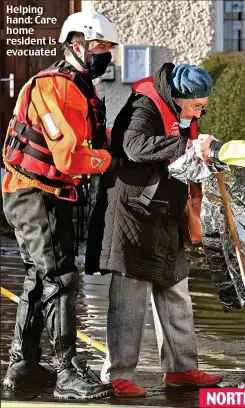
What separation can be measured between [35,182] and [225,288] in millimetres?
1042

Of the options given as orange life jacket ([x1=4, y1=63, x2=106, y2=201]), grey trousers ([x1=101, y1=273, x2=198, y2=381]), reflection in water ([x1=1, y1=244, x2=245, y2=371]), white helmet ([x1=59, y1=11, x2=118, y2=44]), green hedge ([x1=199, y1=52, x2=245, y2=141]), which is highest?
white helmet ([x1=59, y1=11, x2=118, y2=44])

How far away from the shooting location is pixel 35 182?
22.8 feet

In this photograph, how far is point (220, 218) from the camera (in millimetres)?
6848

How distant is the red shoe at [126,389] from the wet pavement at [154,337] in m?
0.08

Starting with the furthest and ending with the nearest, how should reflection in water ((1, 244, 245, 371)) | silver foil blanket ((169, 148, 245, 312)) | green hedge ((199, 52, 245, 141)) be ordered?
green hedge ((199, 52, 245, 141)) → reflection in water ((1, 244, 245, 371)) → silver foil blanket ((169, 148, 245, 312))

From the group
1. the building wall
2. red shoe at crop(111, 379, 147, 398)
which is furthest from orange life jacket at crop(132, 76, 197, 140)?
the building wall

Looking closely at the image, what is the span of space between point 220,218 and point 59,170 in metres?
0.79

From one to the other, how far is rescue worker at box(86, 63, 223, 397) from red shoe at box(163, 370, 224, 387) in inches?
12.3

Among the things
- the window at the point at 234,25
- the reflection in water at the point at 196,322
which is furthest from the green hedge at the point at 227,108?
the window at the point at 234,25

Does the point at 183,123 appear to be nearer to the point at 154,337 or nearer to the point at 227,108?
the point at 154,337

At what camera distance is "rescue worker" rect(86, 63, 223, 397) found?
7.00 metres

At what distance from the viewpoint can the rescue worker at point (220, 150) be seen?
652 centimetres

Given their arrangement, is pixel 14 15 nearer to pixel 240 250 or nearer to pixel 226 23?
pixel 226 23

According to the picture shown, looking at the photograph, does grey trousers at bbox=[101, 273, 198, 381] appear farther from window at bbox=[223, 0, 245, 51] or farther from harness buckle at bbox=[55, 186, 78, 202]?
window at bbox=[223, 0, 245, 51]
